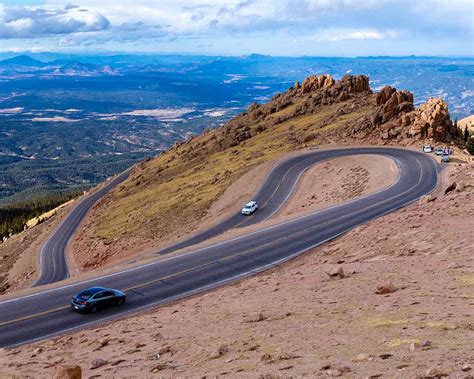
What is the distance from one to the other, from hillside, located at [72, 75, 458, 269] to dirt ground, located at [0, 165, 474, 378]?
→ 3711 cm

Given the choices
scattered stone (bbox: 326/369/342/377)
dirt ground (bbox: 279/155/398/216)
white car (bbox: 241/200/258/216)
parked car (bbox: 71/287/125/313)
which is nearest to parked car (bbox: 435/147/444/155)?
dirt ground (bbox: 279/155/398/216)

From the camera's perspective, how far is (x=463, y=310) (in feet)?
55.8

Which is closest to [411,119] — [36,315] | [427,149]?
[427,149]

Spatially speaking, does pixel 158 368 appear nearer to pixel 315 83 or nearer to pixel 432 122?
pixel 432 122

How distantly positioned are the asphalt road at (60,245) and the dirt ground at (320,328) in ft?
141

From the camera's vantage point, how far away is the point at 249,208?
218ft

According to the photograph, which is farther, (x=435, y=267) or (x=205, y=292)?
(x=205, y=292)

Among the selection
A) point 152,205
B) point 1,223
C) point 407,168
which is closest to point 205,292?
point 407,168

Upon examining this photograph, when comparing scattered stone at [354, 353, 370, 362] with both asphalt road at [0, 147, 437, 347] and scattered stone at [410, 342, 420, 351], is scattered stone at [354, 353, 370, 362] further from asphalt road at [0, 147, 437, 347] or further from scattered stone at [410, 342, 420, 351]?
asphalt road at [0, 147, 437, 347]

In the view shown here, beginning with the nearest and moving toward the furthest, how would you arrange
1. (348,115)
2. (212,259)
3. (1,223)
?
(212,259) → (348,115) → (1,223)

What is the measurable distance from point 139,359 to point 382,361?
8.47 metres

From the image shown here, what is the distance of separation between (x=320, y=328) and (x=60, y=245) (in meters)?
75.1

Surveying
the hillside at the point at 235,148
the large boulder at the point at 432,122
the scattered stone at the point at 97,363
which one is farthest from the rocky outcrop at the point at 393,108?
the scattered stone at the point at 97,363

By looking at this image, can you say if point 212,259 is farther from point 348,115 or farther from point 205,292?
point 348,115
